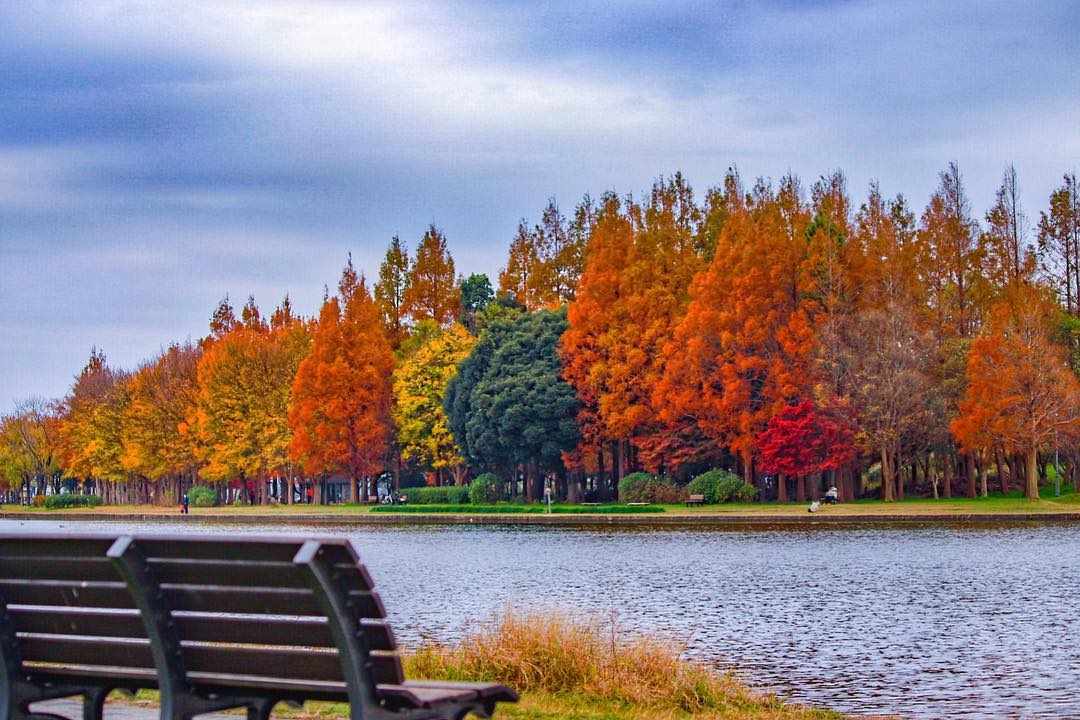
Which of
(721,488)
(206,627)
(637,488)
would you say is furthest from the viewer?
(637,488)

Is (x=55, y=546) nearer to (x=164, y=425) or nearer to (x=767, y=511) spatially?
(x=767, y=511)

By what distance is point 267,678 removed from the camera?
6727 mm

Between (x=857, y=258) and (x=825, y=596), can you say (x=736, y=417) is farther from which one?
(x=825, y=596)

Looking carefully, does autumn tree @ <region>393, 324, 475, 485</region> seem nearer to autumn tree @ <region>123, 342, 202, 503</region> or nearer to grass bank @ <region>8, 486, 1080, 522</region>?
grass bank @ <region>8, 486, 1080, 522</region>

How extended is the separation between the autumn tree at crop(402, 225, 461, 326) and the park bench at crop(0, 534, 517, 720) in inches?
3565

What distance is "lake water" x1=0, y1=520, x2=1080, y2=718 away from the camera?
1538cm

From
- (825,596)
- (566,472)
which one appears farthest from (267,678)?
(566,472)

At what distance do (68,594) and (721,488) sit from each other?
5938 centimetres

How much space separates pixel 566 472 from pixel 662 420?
13.6 metres

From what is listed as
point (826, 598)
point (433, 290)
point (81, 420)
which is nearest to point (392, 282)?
point (433, 290)

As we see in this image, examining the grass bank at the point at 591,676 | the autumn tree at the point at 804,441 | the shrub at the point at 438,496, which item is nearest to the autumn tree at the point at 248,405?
the shrub at the point at 438,496

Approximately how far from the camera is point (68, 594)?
7.02 m

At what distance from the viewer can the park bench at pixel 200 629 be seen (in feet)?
20.1

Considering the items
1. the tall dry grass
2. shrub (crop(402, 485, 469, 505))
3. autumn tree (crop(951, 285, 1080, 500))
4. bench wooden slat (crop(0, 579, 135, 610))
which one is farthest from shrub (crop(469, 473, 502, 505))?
bench wooden slat (crop(0, 579, 135, 610))
